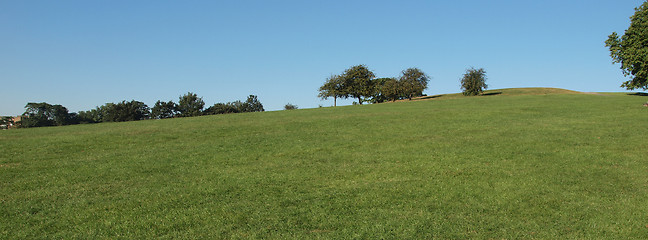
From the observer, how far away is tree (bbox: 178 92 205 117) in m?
111

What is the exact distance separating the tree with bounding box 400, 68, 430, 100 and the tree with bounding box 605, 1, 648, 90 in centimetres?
5231

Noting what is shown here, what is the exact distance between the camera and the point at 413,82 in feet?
309

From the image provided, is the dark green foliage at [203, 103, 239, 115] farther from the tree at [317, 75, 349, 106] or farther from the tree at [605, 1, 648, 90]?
the tree at [605, 1, 648, 90]

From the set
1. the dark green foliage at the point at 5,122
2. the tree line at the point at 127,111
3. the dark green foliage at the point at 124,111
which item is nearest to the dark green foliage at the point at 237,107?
the tree line at the point at 127,111

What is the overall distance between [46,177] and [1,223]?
4.67m

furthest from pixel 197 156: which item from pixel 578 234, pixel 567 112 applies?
pixel 567 112

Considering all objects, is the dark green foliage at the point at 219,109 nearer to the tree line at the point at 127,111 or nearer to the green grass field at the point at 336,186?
the tree line at the point at 127,111

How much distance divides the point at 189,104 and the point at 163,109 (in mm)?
7599

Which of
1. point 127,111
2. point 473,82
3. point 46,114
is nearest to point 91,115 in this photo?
point 46,114

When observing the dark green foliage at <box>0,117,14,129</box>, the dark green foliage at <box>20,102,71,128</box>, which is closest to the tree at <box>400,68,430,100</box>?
the dark green foliage at <box>20,102,71,128</box>

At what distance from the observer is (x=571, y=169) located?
1314 cm

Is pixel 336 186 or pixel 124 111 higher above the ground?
pixel 124 111

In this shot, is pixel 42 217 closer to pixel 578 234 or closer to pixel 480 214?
pixel 480 214

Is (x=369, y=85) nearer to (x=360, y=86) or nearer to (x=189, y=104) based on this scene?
(x=360, y=86)
